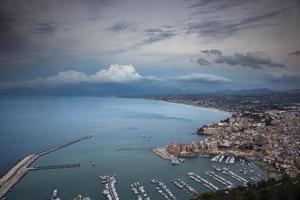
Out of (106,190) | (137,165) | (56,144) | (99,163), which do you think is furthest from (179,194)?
(56,144)

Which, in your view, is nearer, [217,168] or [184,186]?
[184,186]

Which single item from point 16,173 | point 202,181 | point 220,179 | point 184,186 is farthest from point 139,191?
point 16,173

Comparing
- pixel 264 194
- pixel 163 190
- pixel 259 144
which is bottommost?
pixel 163 190

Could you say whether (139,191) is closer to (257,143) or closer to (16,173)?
(16,173)

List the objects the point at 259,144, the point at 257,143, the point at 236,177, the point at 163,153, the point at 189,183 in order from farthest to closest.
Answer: the point at 257,143, the point at 259,144, the point at 163,153, the point at 236,177, the point at 189,183

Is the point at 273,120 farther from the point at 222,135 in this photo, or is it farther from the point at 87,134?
the point at 87,134

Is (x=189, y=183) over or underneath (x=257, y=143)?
underneath

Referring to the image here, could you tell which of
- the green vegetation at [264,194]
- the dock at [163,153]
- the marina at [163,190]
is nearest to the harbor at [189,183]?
the marina at [163,190]

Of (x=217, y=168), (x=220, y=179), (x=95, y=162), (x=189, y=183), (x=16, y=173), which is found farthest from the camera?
(x=95, y=162)

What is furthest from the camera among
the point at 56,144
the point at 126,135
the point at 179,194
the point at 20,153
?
the point at 126,135
